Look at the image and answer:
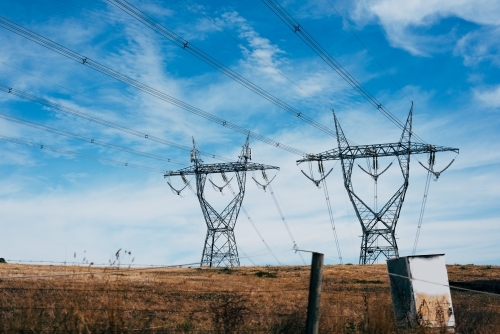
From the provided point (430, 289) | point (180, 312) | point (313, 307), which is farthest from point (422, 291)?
point (180, 312)

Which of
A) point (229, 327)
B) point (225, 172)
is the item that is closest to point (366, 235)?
point (225, 172)

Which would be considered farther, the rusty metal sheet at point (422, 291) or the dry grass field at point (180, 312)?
the rusty metal sheet at point (422, 291)

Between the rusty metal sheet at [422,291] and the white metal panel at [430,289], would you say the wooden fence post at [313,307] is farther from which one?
the white metal panel at [430,289]

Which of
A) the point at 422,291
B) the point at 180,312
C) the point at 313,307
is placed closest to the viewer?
the point at 313,307

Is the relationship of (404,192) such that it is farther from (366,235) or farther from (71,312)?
(71,312)

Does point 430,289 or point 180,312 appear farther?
point 180,312

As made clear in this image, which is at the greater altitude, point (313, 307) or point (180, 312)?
point (180, 312)

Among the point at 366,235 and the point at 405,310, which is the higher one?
the point at 366,235

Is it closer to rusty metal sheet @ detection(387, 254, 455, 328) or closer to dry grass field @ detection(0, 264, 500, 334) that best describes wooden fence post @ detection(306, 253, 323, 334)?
dry grass field @ detection(0, 264, 500, 334)

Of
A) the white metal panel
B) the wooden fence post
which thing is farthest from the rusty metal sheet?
the wooden fence post

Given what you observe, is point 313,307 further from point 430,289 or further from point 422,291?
point 430,289

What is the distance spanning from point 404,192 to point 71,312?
46314mm

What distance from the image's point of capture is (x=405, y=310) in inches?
415

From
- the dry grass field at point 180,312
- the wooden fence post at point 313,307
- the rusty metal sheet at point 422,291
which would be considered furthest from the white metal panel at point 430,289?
the wooden fence post at point 313,307
